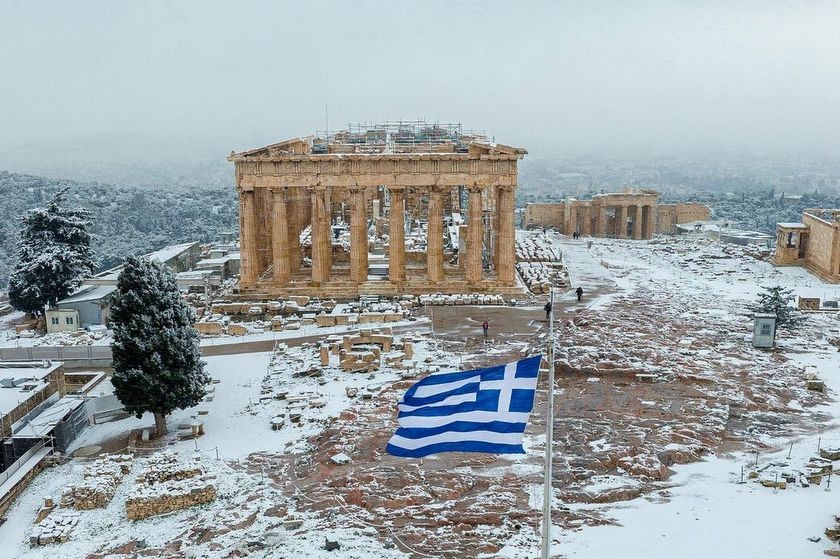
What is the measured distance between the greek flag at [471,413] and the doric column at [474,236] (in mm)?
33831

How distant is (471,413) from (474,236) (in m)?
35.0

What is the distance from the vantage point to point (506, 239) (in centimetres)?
4738

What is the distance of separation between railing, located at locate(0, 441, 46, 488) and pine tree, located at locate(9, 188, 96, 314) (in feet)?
90.1

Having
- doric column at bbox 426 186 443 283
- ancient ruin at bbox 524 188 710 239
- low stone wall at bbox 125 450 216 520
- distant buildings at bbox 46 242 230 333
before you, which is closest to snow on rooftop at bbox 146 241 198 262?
distant buildings at bbox 46 242 230 333

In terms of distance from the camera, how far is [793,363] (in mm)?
32375

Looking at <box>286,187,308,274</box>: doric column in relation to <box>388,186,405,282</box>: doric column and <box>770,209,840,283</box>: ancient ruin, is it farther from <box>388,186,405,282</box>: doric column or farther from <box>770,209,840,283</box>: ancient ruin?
<box>770,209,840,283</box>: ancient ruin

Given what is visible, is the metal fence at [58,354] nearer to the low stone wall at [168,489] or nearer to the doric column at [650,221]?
the low stone wall at [168,489]

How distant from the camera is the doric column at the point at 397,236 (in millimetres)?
46375

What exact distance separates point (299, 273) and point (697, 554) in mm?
39269

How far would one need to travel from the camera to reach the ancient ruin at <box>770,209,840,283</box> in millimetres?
55281

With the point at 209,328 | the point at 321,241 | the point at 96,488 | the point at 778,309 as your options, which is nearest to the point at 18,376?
the point at 96,488

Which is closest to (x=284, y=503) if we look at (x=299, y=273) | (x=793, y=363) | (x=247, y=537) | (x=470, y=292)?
(x=247, y=537)

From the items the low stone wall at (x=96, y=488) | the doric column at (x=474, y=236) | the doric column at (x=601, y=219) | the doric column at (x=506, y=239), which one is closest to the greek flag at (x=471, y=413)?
the low stone wall at (x=96, y=488)

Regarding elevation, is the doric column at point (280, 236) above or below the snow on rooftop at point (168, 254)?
above
